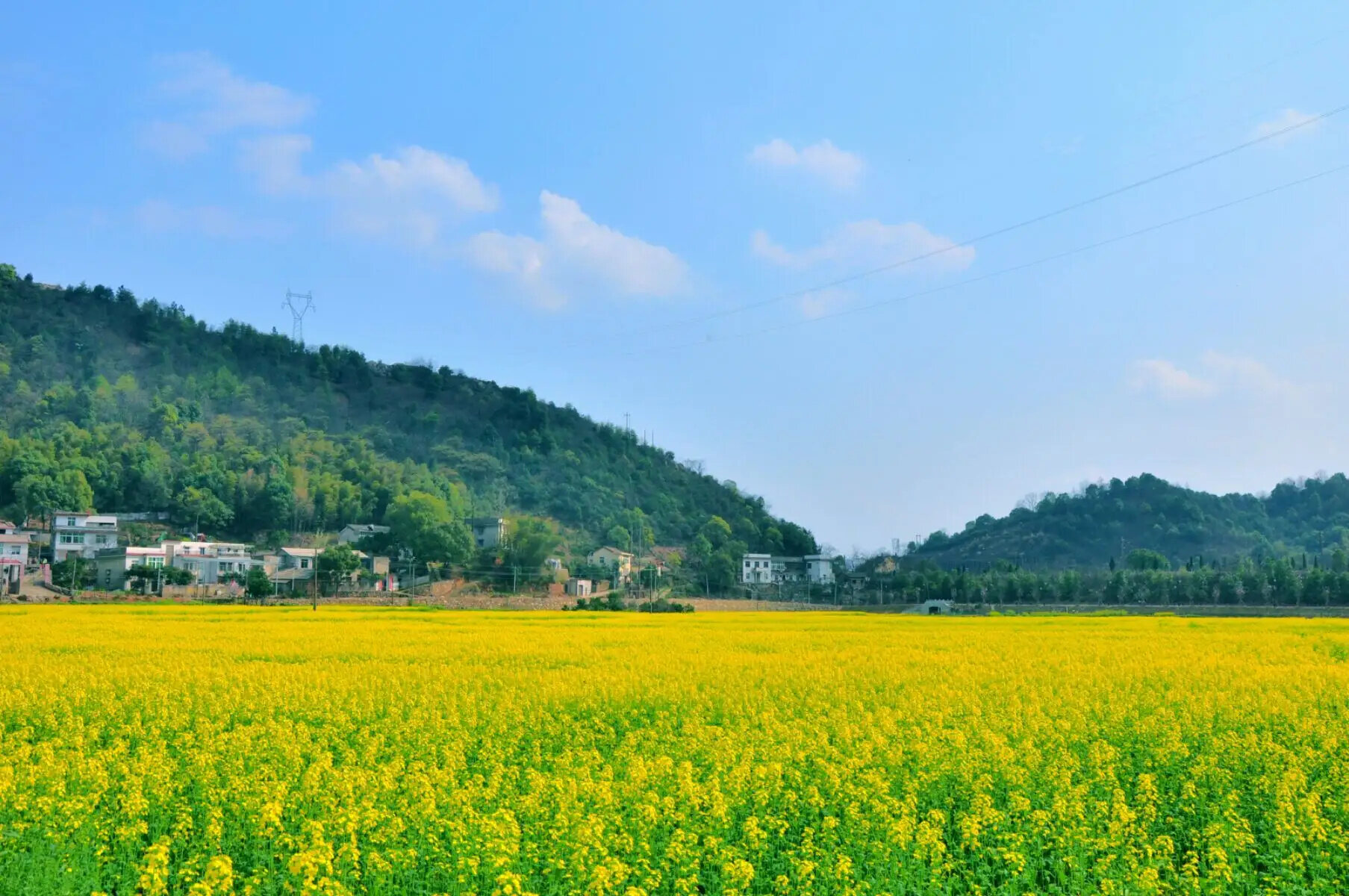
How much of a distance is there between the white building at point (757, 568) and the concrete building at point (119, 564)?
68606mm

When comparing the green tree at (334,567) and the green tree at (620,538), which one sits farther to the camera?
the green tree at (620,538)

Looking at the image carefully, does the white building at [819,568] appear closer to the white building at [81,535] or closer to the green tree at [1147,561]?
the green tree at [1147,561]

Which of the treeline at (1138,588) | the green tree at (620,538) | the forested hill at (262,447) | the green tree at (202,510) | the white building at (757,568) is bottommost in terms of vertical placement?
the treeline at (1138,588)

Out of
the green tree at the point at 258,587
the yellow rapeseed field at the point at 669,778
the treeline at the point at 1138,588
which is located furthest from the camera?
the treeline at the point at 1138,588

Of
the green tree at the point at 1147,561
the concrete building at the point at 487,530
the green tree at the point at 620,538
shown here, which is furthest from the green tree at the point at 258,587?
the green tree at the point at 1147,561

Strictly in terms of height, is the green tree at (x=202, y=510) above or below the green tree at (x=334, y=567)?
above

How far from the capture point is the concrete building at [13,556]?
8431 cm

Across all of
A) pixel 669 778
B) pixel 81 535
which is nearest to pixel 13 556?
pixel 81 535

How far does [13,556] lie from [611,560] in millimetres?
59720

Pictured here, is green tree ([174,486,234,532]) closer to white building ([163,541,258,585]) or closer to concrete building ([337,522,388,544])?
concrete building ([337,522,388,544])

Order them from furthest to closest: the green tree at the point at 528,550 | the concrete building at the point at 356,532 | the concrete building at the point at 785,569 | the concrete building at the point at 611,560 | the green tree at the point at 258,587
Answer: the concrete building at the point at 785,569 → the concrete building at the point at 356,532 → the concrete building at the point at 611,560 → the green tree at the point at 528,550 → the green tree at the point at 258,587

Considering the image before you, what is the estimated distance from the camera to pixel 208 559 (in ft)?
319

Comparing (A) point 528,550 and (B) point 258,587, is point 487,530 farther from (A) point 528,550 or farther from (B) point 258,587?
(B) point 258,587

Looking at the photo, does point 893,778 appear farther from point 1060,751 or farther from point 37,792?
point 37,792
